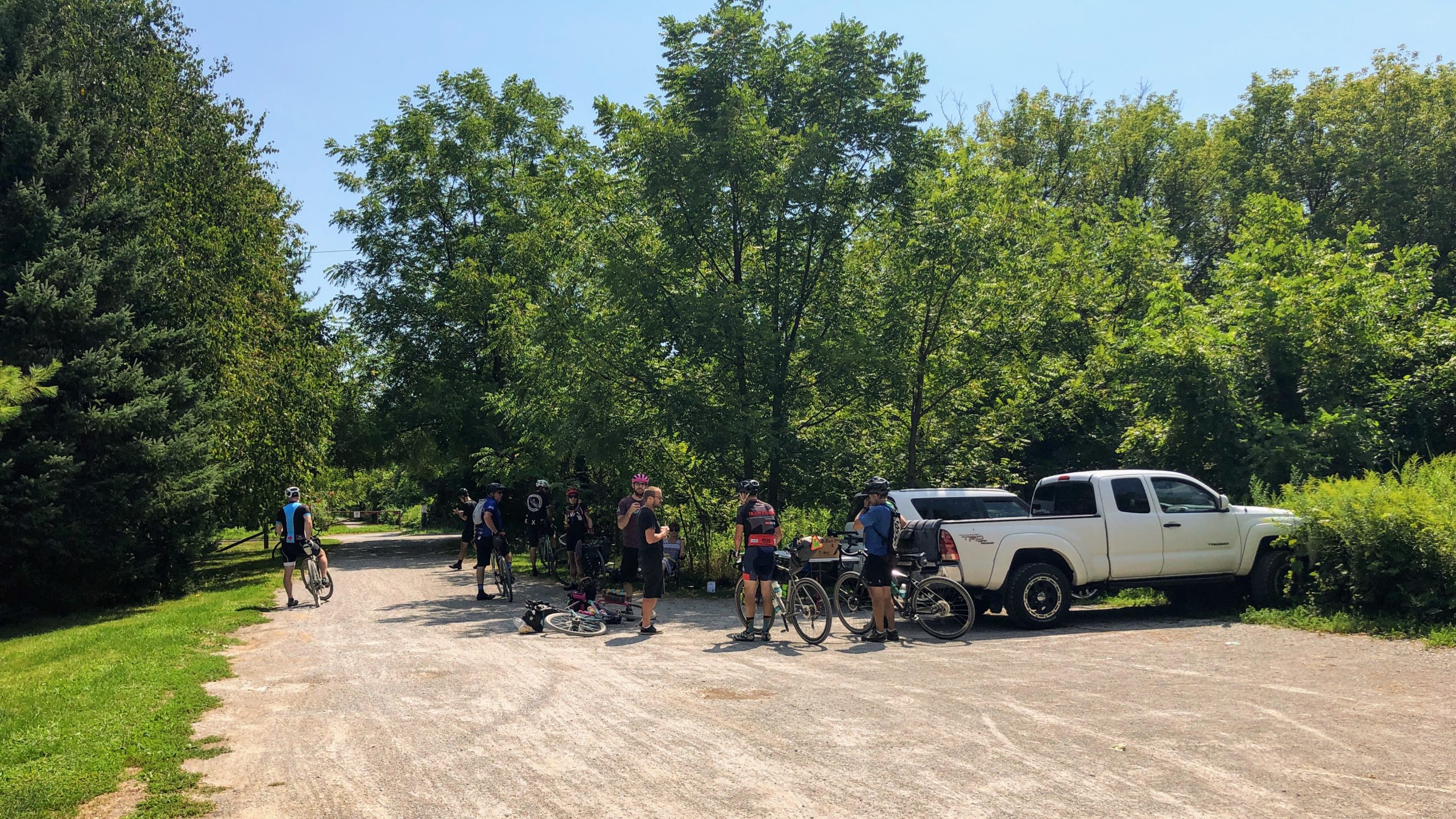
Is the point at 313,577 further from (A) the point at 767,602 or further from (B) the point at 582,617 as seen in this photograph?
(A) the point at 767,602

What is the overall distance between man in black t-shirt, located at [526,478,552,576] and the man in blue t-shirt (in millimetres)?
10424

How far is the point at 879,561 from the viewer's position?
11719 mm

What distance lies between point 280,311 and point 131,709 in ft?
65.4

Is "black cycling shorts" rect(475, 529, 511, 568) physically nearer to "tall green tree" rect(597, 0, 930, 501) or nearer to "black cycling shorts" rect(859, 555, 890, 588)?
"tall green tree" rect(597, 0, 930, 501)

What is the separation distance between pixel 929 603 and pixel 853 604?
152 cm

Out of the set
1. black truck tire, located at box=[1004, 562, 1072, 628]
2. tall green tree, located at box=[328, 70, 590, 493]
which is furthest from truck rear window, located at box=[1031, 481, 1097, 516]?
tall green tree, located at box=[328, 70, 590, 493]

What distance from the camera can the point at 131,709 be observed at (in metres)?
Result: 8.19

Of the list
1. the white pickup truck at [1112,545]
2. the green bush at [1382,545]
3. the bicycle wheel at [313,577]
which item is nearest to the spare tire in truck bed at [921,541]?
the white pickup truck at [1112,545]

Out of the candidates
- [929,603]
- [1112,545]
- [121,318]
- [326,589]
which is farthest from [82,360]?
[1112,545]

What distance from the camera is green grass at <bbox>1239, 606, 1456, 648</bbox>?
34.1 ft

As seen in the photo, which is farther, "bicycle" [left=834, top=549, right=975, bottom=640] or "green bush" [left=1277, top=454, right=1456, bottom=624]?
"bicycle" [left=834, top=549, right=975, bottom=640]

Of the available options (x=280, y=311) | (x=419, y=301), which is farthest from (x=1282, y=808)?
(x=419, y=301)

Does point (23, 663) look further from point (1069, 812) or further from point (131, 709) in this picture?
point (1069, 812)

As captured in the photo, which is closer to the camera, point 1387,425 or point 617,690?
point 617,690
